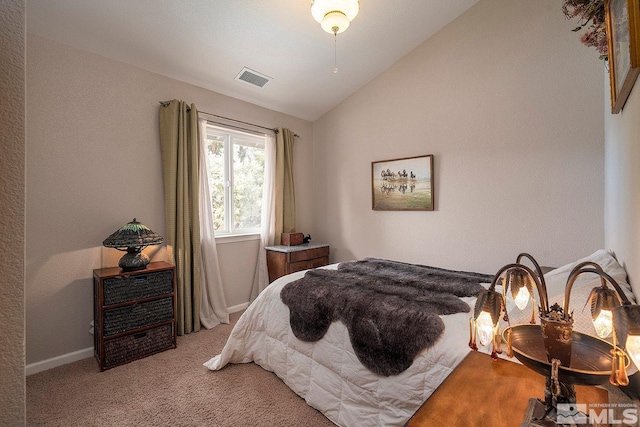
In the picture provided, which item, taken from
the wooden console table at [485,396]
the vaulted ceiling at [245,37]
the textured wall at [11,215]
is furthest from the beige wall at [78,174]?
the wooden console table at [485,396]

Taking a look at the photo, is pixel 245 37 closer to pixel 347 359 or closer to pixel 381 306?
pixel 381 306

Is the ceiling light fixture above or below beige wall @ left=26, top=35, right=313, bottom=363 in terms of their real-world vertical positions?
above

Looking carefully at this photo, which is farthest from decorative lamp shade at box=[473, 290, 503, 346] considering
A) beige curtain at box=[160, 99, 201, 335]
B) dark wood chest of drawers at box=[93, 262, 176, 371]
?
beige curtain at box=[160, 99, 201, 335]

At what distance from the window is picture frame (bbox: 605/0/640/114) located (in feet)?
10.2

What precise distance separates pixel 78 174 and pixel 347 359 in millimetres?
2555

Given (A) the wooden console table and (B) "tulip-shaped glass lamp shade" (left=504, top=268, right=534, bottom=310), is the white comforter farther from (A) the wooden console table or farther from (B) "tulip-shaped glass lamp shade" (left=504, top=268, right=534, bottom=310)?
(B) "tulip-shaped glass lamp shade" (left=504, top=268, right=534, bottom=310)

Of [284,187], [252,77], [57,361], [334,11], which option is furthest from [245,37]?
[57,361]

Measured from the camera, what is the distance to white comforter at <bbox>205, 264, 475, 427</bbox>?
1.35 meters

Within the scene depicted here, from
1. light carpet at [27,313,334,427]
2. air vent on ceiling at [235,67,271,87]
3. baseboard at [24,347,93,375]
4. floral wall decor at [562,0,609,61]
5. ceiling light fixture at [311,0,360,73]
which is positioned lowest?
light carpet at [27,313,334,427]

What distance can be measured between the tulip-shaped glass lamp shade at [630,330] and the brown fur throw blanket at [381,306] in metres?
0.88

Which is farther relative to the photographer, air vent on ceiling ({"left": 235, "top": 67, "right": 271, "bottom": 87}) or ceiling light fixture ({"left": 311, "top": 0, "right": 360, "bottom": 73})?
air vent on ceiling ({"left": 235, "top": 67, "right": 271, "bottom": 87})

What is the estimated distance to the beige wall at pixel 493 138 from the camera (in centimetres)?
245

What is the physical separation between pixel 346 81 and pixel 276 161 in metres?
1.34

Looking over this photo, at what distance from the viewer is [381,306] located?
5.39 ft
